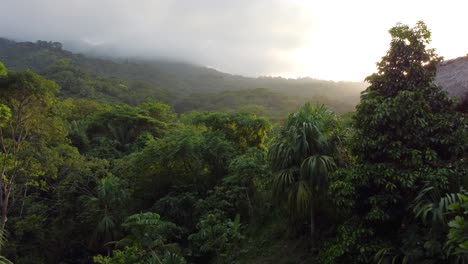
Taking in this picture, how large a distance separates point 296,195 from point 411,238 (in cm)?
307

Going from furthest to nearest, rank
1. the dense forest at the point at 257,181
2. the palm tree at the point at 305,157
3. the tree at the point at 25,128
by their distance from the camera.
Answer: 1. the tree at the point at 25,128
2. the palm tree at the point at 305,157
3. the dense forest at the point at 257,181

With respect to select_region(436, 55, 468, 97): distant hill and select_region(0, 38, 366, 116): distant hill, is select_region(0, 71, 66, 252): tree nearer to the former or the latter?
select_region(0, 38, 366, 116): distant hill

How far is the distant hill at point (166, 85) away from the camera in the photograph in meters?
51.9

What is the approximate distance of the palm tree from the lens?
8961 mm

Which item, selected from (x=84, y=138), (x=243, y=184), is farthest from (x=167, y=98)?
(x=243, y=184)

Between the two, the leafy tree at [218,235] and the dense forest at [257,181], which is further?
the leafy tree at [218,235]

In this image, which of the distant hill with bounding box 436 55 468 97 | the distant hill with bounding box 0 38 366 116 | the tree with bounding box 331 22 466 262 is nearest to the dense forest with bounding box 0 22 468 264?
the tree with bounding box 331 22 466 262

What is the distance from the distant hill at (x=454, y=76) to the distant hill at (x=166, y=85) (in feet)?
22.0

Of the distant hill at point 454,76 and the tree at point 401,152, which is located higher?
the distant hill at point 454,76

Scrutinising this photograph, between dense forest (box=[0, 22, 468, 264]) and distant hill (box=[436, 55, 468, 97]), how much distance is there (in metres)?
0.71

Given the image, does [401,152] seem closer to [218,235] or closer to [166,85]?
[218,235]

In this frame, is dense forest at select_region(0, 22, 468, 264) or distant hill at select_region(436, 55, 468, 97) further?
distant hill at select_region(436, 55, 468, 97)

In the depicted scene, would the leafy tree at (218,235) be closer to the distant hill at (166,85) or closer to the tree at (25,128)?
the distant hill at (166,85)

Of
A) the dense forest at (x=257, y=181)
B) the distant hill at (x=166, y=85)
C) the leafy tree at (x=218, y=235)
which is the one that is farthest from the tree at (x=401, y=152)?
the distant hill at (x=166, y=85)
